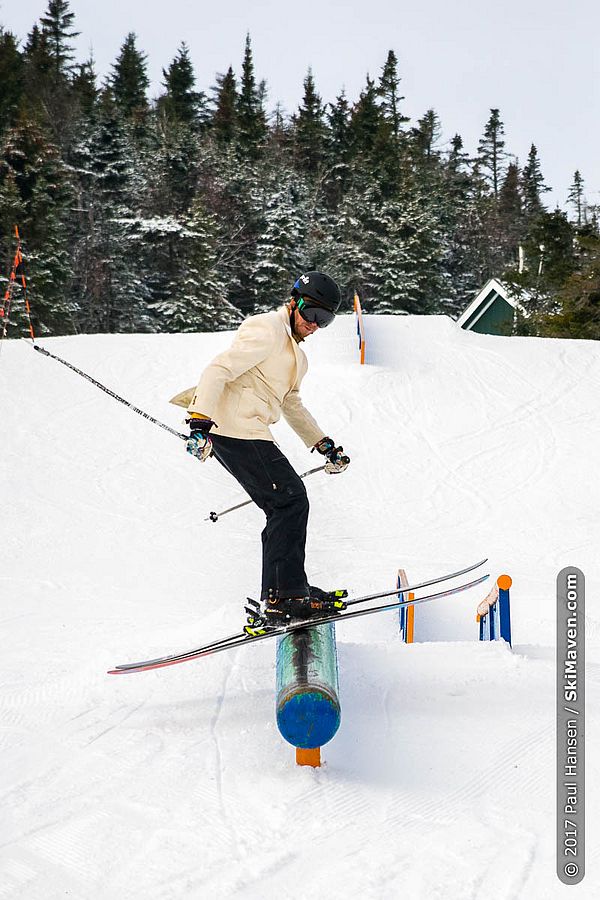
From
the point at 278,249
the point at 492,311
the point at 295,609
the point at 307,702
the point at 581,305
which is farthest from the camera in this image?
the point at 278,249

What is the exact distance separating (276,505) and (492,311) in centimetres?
2668

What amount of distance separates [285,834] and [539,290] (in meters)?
27.2

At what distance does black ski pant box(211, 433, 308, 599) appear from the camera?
381 cm

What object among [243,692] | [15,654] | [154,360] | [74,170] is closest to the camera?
[243,692]

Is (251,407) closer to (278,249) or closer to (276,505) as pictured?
(276,505)

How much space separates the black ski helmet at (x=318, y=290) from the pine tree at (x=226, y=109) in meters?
Answer: 39.9

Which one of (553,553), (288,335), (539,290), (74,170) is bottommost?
(553,553)

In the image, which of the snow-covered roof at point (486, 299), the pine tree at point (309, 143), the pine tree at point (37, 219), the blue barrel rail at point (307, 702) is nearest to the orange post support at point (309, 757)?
the blue barrel rail at point (307, 702)

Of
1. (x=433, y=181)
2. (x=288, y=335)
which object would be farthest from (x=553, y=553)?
(x=433, y=181)

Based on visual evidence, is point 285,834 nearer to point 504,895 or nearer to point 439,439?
point 504,895

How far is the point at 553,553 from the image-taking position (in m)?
8.54

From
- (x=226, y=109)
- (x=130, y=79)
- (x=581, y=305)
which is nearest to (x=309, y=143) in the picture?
(x=226, y=109)

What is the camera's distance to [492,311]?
29031 mm

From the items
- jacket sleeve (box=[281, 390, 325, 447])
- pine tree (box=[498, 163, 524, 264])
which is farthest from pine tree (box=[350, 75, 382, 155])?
jacket sleeve (box=[281, 390, 325, 447])
